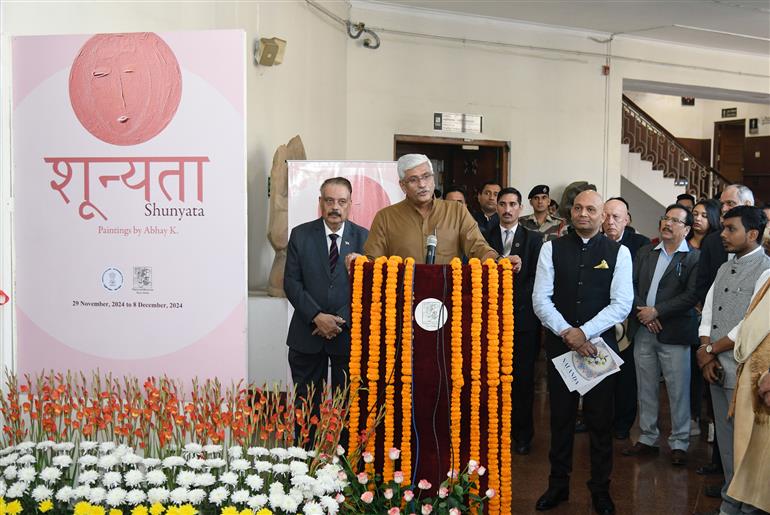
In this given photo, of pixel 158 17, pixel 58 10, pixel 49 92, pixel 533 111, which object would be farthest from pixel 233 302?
pixel 533 111

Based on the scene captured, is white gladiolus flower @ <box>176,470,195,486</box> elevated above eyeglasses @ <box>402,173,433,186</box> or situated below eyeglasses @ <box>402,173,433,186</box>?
below

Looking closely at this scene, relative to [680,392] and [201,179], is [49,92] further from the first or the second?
[680,392]

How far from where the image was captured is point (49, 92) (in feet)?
12.0

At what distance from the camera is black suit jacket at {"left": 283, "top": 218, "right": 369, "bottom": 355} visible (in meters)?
4.29

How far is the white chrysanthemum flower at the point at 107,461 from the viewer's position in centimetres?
258

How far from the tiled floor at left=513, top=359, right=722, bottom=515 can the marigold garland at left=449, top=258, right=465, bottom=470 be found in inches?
48.6

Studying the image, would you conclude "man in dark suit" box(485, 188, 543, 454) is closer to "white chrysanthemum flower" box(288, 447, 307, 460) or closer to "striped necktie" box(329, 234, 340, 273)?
"striped necktie" box(329, 234, 340, 273)

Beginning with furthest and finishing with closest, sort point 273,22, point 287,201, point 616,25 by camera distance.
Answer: point 616,25 < point 273,22 < point 287,201

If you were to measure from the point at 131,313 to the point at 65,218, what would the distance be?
0.52 m

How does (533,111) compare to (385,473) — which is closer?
(385,473)

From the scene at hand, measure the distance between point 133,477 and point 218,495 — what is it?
0.29 meters

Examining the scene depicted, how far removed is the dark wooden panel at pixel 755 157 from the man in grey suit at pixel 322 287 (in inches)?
509

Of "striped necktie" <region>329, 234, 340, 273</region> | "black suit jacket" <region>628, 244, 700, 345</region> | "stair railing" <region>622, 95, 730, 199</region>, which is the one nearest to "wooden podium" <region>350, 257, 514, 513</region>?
"striped necktie" <region>329, 234, 340, 273</region>

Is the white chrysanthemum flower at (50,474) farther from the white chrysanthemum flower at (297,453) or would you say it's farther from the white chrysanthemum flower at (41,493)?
the white chrysanthemum flower at (297,453)
